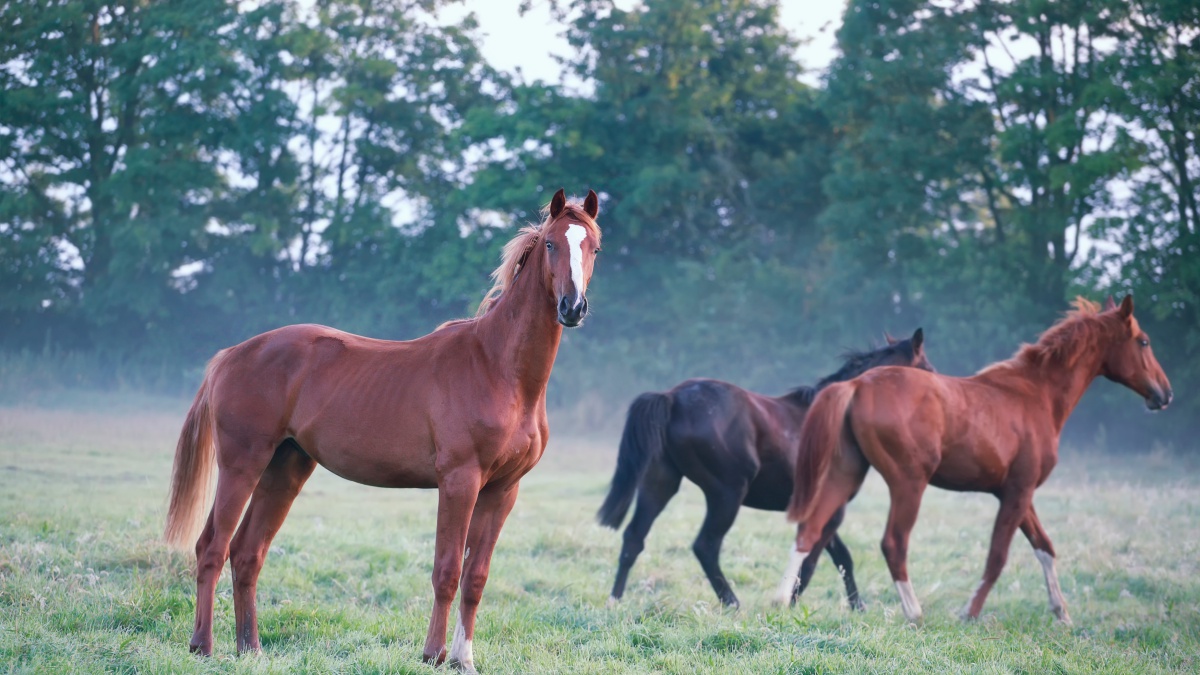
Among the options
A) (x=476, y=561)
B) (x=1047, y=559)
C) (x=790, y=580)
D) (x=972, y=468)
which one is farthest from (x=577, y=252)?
(x=1047, y=559)

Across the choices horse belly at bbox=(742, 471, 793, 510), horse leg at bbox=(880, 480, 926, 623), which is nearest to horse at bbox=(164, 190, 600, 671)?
horse leg at bbox=(880, 480, 926, 623)

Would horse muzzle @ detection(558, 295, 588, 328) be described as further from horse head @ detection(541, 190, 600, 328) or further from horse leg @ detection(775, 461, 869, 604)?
horse leg @ detection(775, 461, 869, 604)

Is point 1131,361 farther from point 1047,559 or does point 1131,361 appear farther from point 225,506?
point 225,506

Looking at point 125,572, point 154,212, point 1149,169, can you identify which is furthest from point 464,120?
point 125,572

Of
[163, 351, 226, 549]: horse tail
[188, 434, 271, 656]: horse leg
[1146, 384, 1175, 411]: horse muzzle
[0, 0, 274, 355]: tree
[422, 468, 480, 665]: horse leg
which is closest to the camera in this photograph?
[422, 468, 480, 665]: horse leg

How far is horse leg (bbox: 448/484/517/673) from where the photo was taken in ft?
15.6

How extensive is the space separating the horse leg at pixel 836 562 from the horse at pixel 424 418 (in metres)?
3.14

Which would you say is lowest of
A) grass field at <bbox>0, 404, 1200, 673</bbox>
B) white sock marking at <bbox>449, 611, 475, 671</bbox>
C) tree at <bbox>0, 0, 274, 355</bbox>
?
grass field at <bbox>0, 404, 1200, 673</bbox>

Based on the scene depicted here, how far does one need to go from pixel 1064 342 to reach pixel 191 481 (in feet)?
21.8

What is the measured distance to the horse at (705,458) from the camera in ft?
25.8

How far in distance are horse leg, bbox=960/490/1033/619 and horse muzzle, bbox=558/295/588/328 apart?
4.13m

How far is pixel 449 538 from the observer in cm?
469

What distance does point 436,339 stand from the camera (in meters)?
5.28

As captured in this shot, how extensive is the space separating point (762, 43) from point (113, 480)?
903 inches
